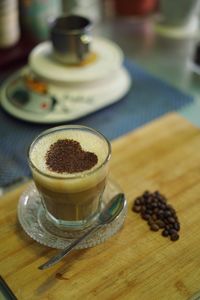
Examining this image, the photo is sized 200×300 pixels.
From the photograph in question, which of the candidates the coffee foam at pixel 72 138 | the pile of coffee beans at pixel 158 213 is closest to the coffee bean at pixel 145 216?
the pile of coffee beans at pixel 158 213

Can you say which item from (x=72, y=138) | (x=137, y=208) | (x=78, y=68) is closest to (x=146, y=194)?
(x=137, y=208)

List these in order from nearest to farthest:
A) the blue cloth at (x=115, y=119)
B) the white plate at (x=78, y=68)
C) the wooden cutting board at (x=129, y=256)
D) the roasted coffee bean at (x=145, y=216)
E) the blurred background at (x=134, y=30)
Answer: the wooden cutting board at (x=129, y=256)
the roasted coffee bean at (x=145, y=216)
the blue cloth at (x=115, y=119)
the white plate at (x=78, y=68)
the blurred background at (x=134, y=30)

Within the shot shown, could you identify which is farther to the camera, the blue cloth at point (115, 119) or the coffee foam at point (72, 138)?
the blue cloth at point (115, 119)

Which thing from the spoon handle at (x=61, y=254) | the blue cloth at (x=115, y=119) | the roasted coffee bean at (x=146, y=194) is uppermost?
the spoon handle at (x=61, y=254)

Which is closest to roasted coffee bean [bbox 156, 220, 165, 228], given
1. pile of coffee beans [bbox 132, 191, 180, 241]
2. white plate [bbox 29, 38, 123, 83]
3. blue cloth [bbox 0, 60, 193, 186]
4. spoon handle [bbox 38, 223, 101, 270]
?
pile of coffee beans [bbox 132, 191, 180, 241]

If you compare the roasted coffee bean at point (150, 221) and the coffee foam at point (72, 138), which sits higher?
the coffee foam at point (72, 138)

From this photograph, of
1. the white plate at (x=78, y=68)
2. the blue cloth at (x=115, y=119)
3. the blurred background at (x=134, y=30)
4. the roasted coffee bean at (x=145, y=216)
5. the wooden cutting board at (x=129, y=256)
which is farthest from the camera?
the blurred background at (x=134, y=30)

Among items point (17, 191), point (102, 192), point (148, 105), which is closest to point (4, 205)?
point (17, 191)

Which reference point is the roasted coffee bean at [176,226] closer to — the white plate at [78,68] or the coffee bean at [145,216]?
the coffee bean at [145,216]
